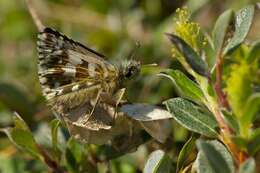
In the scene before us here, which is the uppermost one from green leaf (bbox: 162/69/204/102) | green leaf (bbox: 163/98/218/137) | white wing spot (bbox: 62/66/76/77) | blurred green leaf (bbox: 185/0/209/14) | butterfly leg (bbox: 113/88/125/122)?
blurred green leaf (bbox: 185/0/209/14)

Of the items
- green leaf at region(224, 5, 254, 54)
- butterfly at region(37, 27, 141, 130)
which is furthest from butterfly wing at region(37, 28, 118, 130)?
green leaf at region(224, 5, 254, 54)

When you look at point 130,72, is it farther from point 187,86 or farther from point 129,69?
point 187,86

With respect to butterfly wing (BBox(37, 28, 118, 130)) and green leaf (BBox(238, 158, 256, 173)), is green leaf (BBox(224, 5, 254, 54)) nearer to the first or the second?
green leaf (BBox(238, 158, 256, 173))

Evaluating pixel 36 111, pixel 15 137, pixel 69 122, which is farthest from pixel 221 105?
pixel 36 111

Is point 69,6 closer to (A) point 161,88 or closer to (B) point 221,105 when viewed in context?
(A) point 161,88

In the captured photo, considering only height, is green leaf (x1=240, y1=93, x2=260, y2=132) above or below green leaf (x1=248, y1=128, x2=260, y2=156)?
above

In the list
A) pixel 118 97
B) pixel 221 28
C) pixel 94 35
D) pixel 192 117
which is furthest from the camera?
pixel 94 35

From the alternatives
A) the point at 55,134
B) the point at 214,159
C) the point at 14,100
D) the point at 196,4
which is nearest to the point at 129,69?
the point at 55,134

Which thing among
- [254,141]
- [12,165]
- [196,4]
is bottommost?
[12,165]
